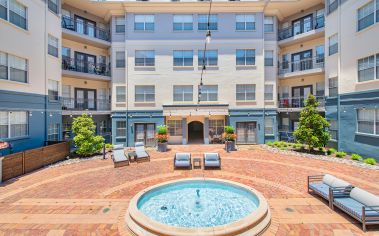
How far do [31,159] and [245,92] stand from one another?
22.2 metres

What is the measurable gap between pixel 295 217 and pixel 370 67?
15549 millimetres

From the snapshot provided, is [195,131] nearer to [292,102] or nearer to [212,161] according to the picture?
[292,102]

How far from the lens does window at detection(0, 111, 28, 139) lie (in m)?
14.1

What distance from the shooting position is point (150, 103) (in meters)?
23.6

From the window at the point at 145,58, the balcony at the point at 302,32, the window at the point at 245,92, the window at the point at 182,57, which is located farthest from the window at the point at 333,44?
the window at the point at 145,58

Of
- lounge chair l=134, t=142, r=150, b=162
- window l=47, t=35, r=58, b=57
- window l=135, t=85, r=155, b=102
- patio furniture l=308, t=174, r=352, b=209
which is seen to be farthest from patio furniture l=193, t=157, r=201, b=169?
window l=47, t=35, r=58, b=57

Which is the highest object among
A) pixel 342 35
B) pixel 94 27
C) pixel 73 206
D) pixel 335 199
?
pixel 94 27

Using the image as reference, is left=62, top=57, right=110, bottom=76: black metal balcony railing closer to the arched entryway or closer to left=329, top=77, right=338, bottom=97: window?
the arched entryway

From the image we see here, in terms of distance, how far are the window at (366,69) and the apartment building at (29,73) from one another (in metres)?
28.4

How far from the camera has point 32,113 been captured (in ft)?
53.9

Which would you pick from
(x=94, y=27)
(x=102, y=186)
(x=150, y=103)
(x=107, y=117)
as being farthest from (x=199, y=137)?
(x=94, y=27)

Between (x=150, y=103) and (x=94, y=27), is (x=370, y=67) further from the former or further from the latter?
(x=94, y=27)

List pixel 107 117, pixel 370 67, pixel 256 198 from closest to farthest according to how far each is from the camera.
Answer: pixel 256 198, pixel 370 67, pixel 107 117

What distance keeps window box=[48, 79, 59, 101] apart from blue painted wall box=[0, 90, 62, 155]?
0.65 meters
